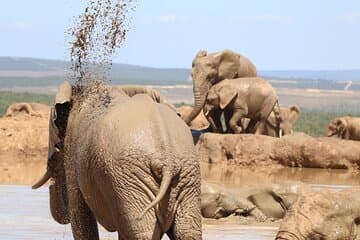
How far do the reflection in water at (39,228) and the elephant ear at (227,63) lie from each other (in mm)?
11608

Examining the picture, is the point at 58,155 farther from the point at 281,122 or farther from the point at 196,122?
the point at 196,122

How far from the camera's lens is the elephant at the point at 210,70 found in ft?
88.5

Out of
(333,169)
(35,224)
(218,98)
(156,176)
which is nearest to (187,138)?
(156,176)

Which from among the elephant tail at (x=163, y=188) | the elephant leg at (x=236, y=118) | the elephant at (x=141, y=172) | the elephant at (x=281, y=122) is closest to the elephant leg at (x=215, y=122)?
the elephant leg at (x=236, y=118)

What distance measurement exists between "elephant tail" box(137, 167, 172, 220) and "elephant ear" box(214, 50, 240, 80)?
20102 mm

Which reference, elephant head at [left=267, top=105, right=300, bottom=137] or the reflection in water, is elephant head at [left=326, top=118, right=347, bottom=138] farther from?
the reflection in water

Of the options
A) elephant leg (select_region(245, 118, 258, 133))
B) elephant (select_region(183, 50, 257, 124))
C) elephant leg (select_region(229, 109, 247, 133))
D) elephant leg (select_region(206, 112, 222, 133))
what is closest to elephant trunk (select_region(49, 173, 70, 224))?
elephant leg (select_region(206, 112, 222, 133))

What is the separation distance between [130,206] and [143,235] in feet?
0.67

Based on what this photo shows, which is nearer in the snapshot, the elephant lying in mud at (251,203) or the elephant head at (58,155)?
the elephant head at (58,155)

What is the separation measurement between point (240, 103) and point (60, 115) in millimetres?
17456

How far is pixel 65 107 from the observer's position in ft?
30.1

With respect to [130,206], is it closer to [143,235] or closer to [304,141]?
[143,235]

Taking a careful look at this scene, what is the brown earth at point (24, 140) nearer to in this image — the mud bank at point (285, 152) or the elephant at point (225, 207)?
the mud bank at point (285, 152)

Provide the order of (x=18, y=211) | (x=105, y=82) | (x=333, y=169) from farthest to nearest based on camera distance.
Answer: (x=333, y=169) → (x=18, y=211) → (x=105, y=82)
